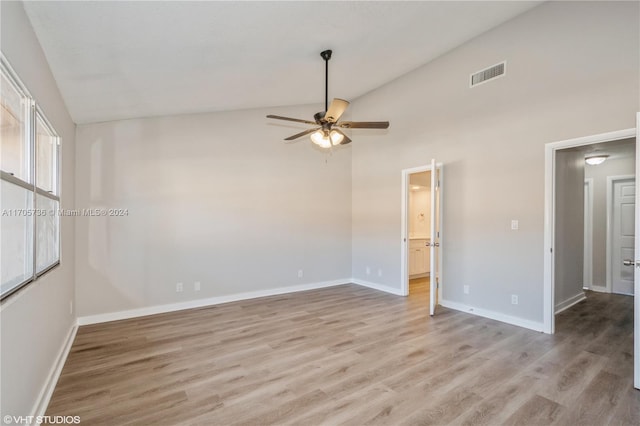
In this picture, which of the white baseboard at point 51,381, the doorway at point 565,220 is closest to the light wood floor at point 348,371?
the white baseboard at point 51,381

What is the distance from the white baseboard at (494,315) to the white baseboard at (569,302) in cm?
101

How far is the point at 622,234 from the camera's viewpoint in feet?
17.8

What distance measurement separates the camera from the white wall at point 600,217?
559cm

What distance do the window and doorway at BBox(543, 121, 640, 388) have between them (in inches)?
169

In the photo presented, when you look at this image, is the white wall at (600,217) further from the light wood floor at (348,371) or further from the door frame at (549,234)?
the door frame at (549,234)

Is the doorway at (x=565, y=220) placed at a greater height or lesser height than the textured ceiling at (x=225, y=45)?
lesser

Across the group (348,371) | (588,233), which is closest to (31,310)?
(348,371)

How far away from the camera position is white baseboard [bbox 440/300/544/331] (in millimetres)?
3712

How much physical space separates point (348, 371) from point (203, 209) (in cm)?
323

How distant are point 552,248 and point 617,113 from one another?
151 centimetres

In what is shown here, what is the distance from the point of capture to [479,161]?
4.24 meters

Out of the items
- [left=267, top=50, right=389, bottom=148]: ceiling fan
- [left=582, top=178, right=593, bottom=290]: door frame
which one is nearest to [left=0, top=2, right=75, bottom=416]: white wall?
[left=267, top=50, right=389, bottom=148]: ceiling fan

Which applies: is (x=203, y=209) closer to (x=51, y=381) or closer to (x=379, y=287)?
(x=51, y=381)

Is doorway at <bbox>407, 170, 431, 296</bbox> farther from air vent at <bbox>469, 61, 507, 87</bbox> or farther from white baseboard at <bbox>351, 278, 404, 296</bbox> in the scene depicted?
air vent at <bbox>469, 61, 507, 87</bbox>
